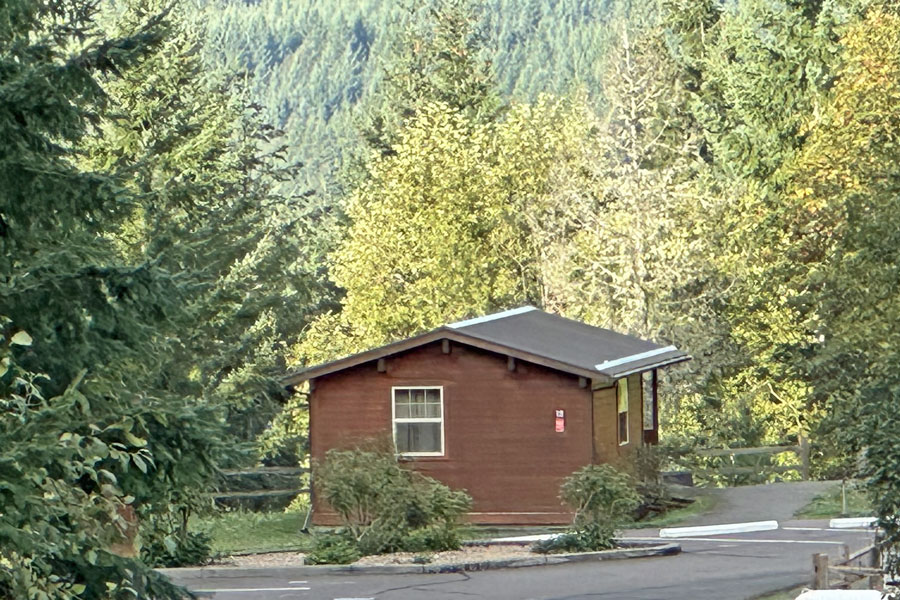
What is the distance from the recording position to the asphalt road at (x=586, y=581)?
2080cm

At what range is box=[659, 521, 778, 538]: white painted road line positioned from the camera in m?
28.2

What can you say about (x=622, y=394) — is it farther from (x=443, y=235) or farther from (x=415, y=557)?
(x=443, y=235)

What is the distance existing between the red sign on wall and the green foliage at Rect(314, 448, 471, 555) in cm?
321

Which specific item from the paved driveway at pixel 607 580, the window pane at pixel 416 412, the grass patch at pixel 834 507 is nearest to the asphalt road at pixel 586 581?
the paved driveway at pixel 607 580

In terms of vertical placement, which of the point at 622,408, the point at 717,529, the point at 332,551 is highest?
the point at 622,408

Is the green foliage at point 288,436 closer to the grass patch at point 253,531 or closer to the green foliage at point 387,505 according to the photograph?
the grass patch at point 253,531

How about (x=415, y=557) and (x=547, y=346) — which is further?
(x=547, y=346)

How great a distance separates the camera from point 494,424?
1196 inches

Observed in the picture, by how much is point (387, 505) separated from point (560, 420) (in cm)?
507

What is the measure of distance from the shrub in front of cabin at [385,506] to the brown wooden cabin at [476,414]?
9.06ft

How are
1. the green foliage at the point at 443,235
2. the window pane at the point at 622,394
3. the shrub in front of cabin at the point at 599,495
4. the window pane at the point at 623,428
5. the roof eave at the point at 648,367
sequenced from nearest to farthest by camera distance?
the shrub in front of cabin at the point at 599,495
the roof eave at the point at 648,367
the window pane at the point at 622,394
the window pane at the point at 623,428
the green foliage at the point at 443,235

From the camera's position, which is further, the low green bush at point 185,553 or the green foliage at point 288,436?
the green foliage at point 288,436

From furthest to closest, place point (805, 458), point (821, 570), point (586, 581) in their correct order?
point (805, 458), point (586, 581), point (821, 570)

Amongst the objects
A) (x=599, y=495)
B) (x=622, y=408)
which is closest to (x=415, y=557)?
(x=599, y=495)
